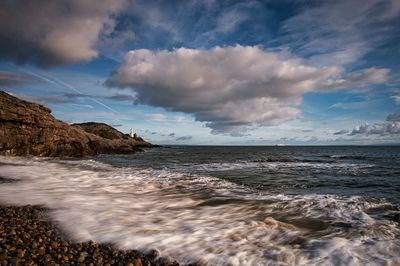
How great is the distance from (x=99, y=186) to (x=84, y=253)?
26.0ft

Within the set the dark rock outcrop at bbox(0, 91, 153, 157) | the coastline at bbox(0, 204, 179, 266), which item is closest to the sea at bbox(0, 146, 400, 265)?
the coastline at bbox(0, 204, 179, 266)

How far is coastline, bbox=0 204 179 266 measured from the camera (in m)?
4.41

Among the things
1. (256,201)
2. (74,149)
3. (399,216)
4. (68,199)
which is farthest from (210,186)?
(74,149)

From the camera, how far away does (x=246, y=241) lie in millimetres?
5520

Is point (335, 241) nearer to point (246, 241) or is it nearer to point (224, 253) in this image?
point (246, 241)

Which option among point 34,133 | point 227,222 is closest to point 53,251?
point 227,222

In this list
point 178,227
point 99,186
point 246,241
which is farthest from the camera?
point 99,186

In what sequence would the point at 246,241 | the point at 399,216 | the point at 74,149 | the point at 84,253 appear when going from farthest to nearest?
the point at 74,149, the point at 399,216, the point at 246,241, the point at 84,253

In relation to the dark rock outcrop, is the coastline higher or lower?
lower

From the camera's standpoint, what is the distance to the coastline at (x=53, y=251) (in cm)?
441

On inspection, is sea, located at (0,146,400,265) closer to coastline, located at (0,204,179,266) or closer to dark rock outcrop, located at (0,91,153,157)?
coastline, located at (0,204,179,266)

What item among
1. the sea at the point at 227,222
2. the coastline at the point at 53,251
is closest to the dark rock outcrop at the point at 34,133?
the sea at the point at 227,222

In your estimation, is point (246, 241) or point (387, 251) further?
point (246, 241)

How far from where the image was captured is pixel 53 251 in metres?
4.75
